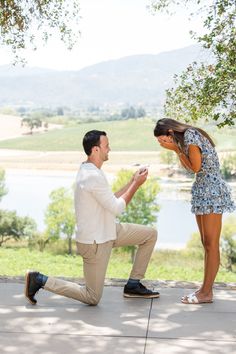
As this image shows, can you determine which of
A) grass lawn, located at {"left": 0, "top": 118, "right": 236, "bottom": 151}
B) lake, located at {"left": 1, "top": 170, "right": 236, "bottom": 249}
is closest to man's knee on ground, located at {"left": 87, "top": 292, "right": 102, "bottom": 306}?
lake, located at {"left": 1, "top": 170, "right": 236, "bottom": 249}

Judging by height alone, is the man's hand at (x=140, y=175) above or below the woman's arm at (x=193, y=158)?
below

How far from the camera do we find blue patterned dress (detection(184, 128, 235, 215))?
12.9ft

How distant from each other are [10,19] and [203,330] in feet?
16.8

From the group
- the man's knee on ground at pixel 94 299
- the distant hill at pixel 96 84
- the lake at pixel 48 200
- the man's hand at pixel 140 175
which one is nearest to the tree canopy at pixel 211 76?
the man's hand at pixel 140 175

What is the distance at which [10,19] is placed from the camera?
7.64 meters

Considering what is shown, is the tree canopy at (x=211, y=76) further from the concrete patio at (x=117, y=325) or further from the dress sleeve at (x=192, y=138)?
the concrete patio at (x=117, y=325)

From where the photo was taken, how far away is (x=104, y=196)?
3.84 m

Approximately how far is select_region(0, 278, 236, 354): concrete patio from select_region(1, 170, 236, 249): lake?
30.2 m

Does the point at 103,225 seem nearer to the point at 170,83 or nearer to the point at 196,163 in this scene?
the point at 196,163

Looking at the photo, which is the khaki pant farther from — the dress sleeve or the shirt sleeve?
the dress sleeve

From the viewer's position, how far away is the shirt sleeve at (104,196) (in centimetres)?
383

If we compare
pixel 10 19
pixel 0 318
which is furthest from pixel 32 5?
pixel 0 318

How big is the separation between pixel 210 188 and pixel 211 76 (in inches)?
159

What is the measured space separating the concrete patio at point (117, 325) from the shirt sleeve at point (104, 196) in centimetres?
56
